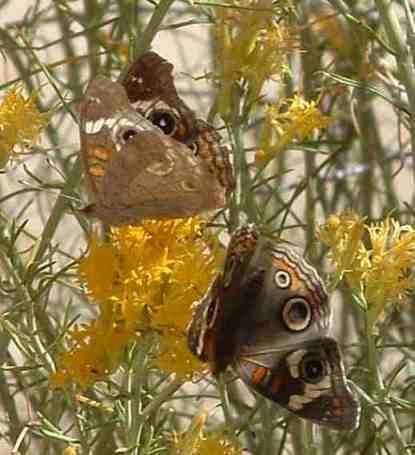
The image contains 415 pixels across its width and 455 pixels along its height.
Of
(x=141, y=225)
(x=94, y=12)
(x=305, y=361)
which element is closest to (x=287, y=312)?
(x=305, y=361)

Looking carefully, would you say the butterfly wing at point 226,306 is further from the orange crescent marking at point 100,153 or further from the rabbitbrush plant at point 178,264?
the orange crescent marking at point 100,153

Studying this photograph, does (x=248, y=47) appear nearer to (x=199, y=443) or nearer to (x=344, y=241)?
(x=344, y=241)

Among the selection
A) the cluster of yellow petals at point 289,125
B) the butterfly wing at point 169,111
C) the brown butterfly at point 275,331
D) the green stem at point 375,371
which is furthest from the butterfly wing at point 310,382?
the cluster of yellow petals at point 289,125

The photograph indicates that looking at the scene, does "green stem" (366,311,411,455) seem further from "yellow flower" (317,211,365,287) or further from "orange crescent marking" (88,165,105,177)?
"orange crescent marking" (88,165,105,177)

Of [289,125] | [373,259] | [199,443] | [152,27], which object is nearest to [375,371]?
[373,259]

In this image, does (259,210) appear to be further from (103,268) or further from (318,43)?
(318,43)

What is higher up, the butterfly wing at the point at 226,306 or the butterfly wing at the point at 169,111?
the butterfly wing at the point at 169,111
